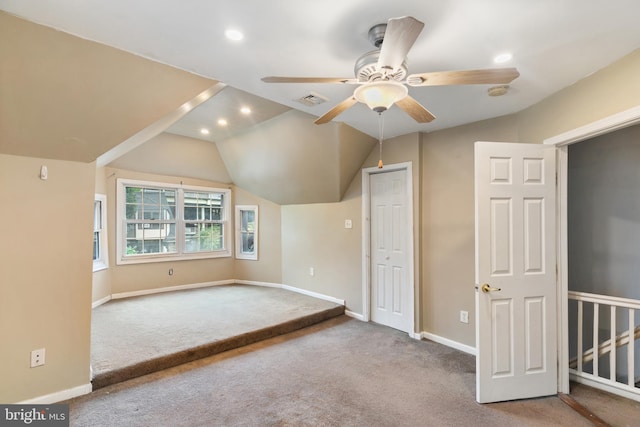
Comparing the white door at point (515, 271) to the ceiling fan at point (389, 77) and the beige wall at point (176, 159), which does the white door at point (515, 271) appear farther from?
the beige wall at point (176, 159)

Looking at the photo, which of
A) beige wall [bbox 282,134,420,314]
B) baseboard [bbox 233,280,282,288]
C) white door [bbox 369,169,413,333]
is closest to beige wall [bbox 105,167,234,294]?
baseboard [bbox 233,280,282,288]

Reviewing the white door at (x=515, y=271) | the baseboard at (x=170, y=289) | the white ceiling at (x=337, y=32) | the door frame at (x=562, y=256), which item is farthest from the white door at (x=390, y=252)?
the baseboard at (x=170, y=289)

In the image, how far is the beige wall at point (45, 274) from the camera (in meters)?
2.17

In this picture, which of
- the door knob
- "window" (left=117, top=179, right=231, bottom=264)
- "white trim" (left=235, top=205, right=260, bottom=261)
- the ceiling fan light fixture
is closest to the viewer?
the ceiling fan light fixture

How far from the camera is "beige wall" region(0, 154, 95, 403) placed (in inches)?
85.4

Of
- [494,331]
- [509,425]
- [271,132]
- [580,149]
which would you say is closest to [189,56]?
[271,132]

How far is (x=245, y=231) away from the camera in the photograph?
6242mm

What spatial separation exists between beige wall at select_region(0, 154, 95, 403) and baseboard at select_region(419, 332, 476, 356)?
3365 millimetres

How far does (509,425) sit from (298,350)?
1967mm

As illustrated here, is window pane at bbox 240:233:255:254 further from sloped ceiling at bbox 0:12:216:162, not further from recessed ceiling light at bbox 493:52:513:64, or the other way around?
recessed ceiling light at bbox 493:52:513:64

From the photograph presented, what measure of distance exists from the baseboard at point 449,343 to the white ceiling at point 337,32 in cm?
258

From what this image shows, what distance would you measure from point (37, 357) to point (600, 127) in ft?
14.3

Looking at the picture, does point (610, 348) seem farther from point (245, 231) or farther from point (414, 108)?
point (245, 231)

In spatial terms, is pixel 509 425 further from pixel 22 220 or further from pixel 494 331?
pixel 22 220
